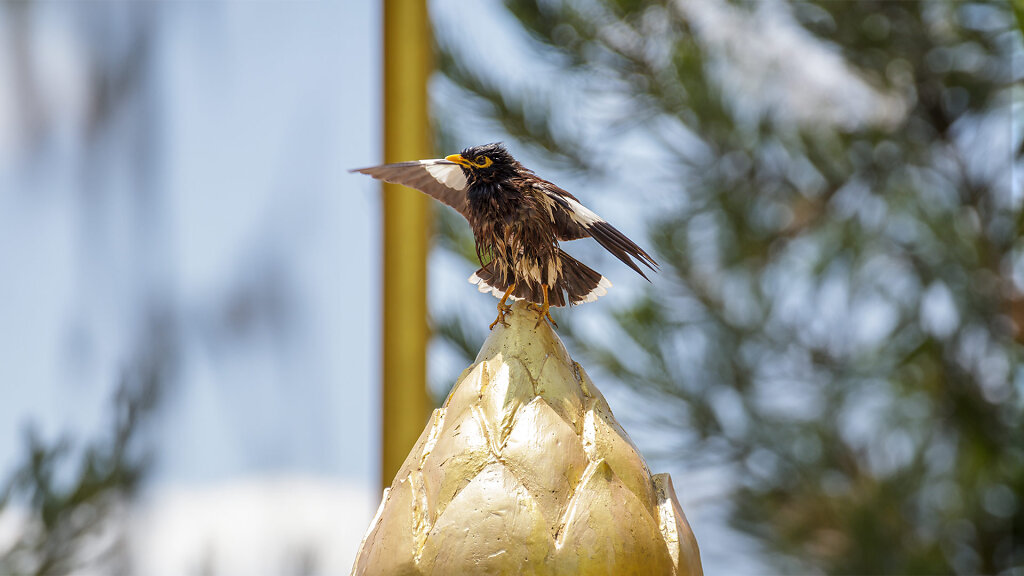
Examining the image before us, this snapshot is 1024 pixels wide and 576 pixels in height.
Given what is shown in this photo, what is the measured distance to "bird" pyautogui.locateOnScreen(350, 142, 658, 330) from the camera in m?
0.42

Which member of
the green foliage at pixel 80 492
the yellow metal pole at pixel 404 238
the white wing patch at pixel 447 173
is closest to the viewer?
the white wing patch at pixel 447 173

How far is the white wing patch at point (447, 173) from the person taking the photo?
1.49 ft

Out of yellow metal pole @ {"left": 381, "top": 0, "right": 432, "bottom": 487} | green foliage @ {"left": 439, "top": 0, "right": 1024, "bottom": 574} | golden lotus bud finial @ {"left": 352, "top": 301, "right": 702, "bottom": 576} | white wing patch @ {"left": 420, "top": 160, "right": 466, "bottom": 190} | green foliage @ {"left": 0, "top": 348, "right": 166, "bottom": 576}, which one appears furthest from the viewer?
green foliage @ {"left": 439, "top": 0, "right": 1024, "bottom": 574}

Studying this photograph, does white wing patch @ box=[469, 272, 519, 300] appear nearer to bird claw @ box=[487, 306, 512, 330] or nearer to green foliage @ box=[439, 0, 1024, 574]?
bird claw @ box=[487, 306, 512, 330]

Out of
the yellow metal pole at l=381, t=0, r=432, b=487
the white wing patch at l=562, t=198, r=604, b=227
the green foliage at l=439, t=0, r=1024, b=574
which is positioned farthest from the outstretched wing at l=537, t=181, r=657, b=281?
the green foliage at l=439, t=0, r=1024, b=574

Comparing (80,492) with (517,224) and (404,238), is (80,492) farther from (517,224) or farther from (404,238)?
(517,224)

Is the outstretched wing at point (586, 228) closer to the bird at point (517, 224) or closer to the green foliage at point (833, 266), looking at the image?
the bird at point (517, 224)

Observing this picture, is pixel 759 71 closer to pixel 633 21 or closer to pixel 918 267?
pixel 633 21

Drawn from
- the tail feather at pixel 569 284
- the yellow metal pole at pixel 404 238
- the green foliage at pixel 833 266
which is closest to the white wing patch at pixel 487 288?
the tail feather at pixel 569 284

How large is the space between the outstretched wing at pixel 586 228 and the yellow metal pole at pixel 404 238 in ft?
1.25

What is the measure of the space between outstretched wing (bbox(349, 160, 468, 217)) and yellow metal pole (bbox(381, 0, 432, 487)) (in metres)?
0.34

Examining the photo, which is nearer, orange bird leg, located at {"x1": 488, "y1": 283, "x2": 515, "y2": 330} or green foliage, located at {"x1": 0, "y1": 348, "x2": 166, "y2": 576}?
orange bird leg, located at {"x1": 488, "y1": 283, "x2": 515, "y2": 330}

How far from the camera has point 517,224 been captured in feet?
1.38

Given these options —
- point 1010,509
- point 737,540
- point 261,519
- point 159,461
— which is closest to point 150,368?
point 159,461
